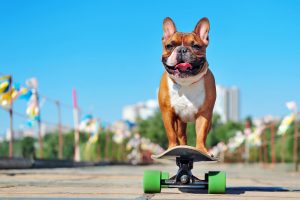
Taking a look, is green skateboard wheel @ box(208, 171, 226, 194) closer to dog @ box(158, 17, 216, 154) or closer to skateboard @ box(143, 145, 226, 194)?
skateboard @ box(143, 145, 226, 194)

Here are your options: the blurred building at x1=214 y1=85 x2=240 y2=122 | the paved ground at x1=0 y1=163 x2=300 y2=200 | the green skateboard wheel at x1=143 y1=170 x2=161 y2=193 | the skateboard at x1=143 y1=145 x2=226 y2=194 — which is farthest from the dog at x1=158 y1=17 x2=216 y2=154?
the blurred building at x1=214 y1=85 x2=240 y2=122

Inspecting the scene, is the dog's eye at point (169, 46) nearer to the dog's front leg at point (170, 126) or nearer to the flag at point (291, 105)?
the dog's front leg at point (170, 126)

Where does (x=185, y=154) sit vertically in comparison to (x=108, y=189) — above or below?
above

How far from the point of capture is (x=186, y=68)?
5461mm

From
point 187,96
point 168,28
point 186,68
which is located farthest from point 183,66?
point 168,28

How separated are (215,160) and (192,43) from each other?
3.68 ft

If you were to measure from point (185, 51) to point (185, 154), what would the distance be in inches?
37.8

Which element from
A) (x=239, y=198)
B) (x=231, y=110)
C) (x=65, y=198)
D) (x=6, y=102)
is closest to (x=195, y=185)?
(x=239, y=198)

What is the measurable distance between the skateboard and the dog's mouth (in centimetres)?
68

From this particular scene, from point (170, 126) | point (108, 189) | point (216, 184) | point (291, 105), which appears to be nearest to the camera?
point (216, 184)

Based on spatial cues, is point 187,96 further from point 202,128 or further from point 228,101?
point 228,101

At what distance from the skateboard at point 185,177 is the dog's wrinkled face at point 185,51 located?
717 millimetres

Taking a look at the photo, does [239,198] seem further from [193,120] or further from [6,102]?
[6,102]

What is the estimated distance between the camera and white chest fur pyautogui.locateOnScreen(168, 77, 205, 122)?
567 cm
